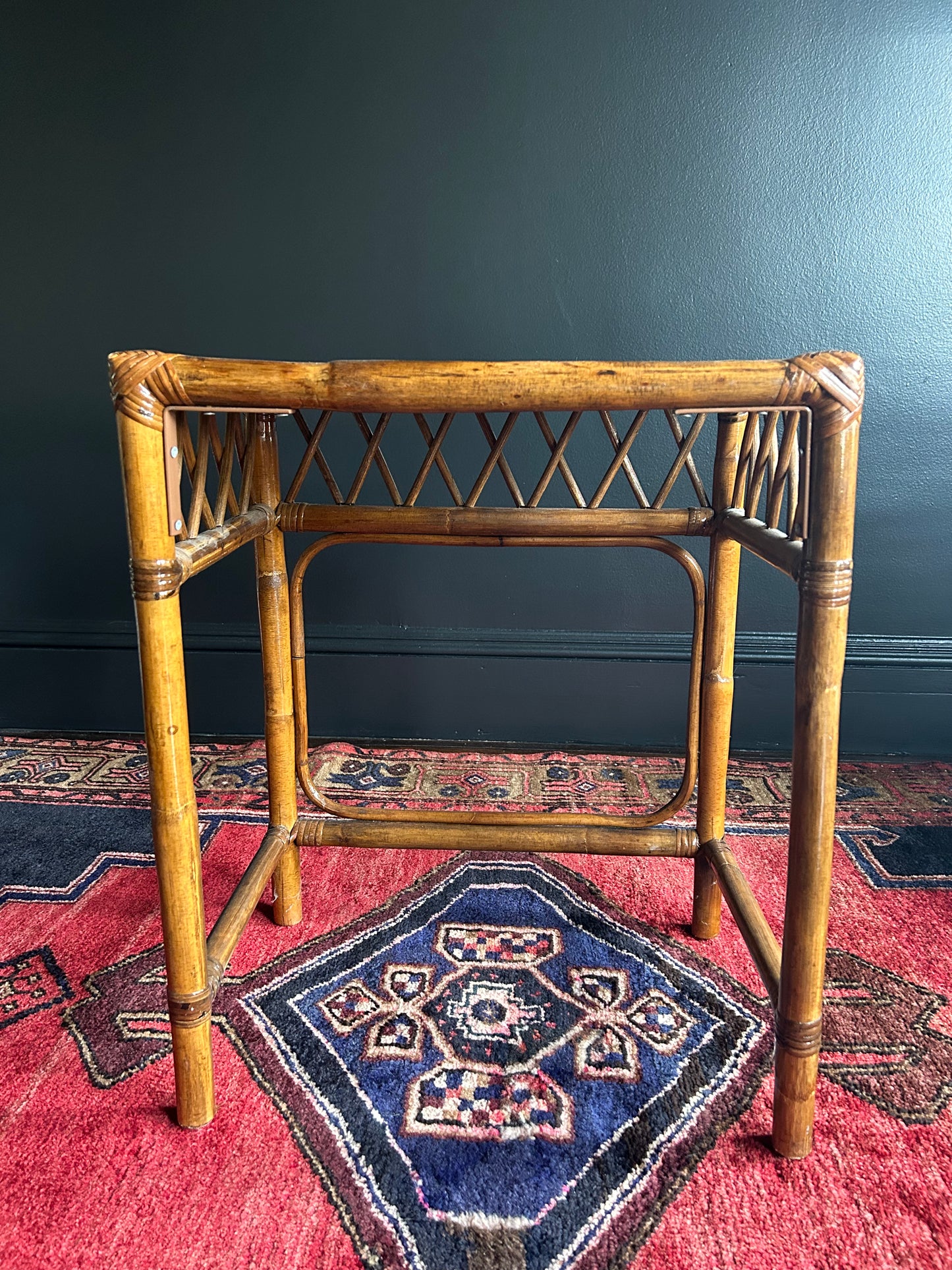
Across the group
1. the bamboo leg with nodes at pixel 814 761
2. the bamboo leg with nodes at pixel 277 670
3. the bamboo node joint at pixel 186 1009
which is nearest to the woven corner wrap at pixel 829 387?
the bamboo leg with nodes at pixel 814 761

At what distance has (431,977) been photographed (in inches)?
58.3

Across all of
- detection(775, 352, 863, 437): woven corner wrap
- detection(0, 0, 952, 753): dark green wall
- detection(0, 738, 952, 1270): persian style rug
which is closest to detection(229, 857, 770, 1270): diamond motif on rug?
detection(0, 738, 952, 1270): persian style rug

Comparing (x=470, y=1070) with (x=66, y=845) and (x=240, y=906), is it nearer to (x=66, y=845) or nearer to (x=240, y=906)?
(x=240, y=906)

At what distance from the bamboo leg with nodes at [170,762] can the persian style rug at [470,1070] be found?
0.12 m

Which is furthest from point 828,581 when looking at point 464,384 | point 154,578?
point 154,578

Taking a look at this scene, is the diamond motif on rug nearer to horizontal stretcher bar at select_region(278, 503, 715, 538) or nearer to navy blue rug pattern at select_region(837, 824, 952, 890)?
navy blue rug pattern at select_region(837, 824, 952, 890)

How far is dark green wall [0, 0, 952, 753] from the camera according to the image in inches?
91.2

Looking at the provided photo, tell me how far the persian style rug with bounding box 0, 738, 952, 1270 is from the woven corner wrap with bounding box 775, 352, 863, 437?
931 mm

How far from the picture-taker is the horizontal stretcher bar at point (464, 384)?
3.25 feet

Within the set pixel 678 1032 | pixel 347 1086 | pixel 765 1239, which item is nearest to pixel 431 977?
pixel 347 1086

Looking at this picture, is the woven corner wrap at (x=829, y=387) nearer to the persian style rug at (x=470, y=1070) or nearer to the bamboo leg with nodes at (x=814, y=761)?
the bamboo leg with nodes at (x=814, y=761)

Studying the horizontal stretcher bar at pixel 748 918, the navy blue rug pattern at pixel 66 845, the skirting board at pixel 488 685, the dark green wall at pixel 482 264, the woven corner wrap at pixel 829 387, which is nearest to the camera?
the woven corner wrap at pixel 829 387

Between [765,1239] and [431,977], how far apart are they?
0.65 metres

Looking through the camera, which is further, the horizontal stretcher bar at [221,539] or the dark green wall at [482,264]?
the dark green wall at [482,264]
